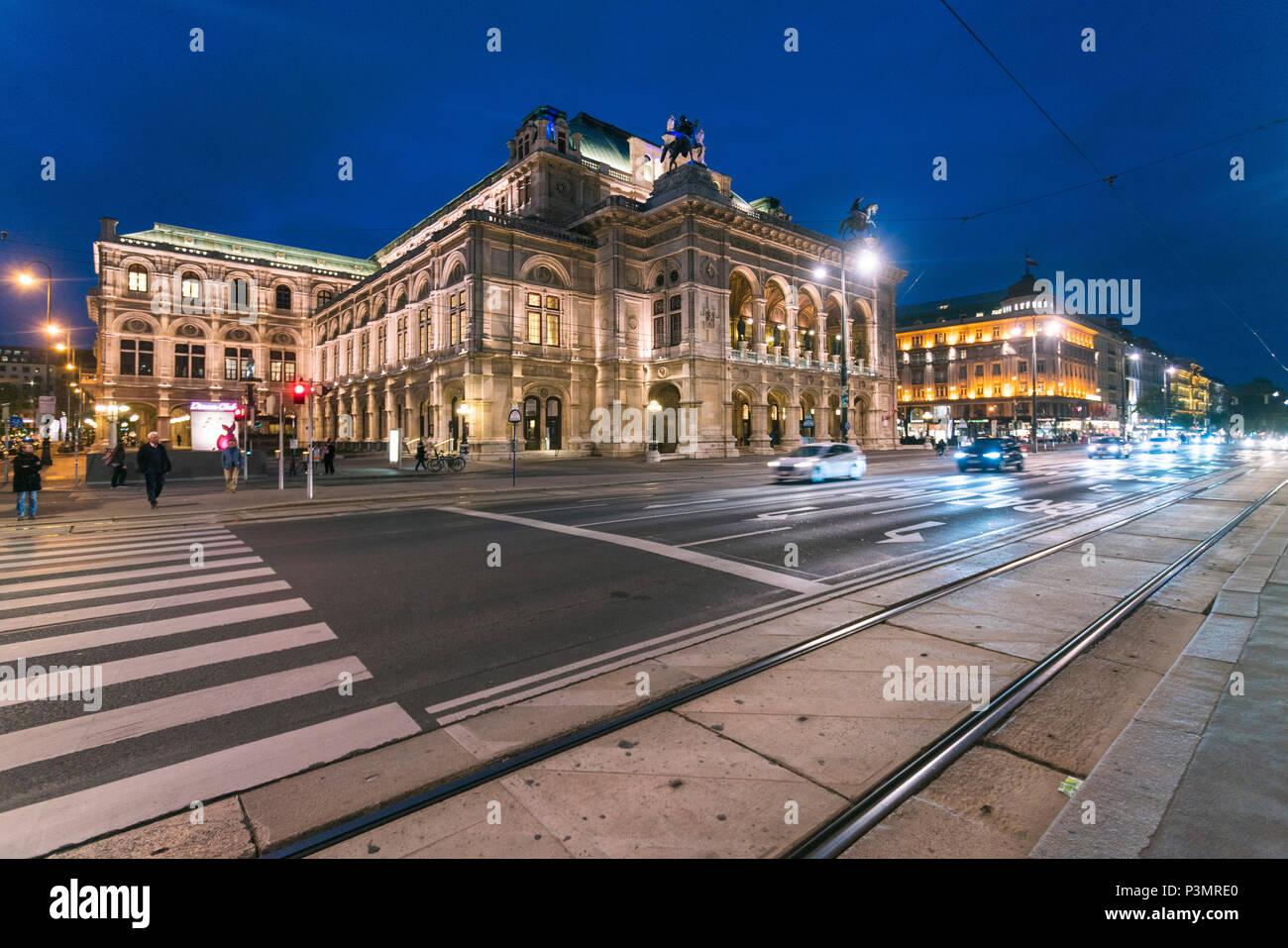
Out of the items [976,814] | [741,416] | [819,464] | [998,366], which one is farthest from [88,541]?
[998,366]

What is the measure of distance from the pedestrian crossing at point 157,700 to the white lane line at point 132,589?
0.04m

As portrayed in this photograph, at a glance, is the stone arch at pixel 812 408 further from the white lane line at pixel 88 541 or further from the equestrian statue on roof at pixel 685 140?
the white lane line at pixel 88 541

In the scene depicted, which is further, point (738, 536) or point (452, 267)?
point (452, 267)

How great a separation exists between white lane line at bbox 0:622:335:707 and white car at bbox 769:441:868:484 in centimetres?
2045

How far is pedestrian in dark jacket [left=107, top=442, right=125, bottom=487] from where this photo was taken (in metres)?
22.6

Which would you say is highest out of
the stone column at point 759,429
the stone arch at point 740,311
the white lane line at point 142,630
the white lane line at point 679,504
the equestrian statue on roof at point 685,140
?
the equestrian statue on roof at point 685,140

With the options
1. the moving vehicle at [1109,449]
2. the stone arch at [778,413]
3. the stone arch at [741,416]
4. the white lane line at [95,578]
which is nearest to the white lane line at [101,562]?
the white lane line at [95,578]

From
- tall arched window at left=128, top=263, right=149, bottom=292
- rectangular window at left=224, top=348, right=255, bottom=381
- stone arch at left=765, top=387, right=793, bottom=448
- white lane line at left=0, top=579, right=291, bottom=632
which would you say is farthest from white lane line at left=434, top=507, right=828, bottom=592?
A: tall arched window at left=128, top=263, right=149, bottom=292

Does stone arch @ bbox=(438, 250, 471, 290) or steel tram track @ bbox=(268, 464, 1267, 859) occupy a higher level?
stone arch @ bbox=(438, 250, 471, 290)

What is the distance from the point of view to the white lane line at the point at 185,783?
2.76 meters

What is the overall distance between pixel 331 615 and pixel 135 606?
2294mm

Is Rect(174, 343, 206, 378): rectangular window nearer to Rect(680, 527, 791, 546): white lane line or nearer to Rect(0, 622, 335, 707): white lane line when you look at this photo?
Rect(680, 527, 791, 546): white lane line

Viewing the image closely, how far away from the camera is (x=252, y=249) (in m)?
68.5

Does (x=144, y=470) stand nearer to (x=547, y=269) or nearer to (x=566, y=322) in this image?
(x=566, y=322)
